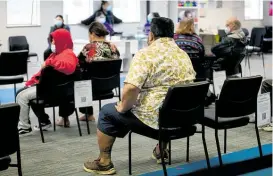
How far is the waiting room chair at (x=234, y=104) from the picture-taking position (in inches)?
149

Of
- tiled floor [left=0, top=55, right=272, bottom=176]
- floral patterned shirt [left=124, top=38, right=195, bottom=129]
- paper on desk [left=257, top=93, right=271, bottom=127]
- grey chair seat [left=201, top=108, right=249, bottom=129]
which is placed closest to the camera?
floral patterned shirt [left=124, top=38, right=195, bottom=129]

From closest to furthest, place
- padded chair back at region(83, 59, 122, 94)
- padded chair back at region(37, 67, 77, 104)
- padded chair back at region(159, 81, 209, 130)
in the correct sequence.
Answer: padded chair back at region(159, 81, 209, 130) → padded chair back at region(37, 67, 77, 104) → padded chair back at region(83, 59, 122, 94)

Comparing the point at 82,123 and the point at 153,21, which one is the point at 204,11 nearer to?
the point at 82,123

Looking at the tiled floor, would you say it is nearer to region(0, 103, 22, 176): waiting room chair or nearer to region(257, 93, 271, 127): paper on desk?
region(257, 93, 271, 127): paper on desk

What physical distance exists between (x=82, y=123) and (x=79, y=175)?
1823 mm

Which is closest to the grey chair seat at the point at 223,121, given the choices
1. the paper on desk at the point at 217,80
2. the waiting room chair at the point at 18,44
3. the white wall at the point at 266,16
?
the paper on desk at the point at 217,80

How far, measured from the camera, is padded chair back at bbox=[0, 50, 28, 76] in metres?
5.96

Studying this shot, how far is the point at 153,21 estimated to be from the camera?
368 centimetres

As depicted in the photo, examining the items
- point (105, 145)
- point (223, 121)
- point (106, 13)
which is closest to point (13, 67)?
point (105, 145)

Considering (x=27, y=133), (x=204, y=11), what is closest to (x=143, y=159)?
(x=27, y=133)

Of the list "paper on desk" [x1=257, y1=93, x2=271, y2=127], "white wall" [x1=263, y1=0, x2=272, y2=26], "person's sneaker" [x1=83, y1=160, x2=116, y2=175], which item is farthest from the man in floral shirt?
"white wall" [x1=263, y1=0, x2=272, y2=26]

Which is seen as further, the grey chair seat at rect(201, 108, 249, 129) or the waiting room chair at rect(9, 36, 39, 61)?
the waiting room chair at rect(9, 36, 39, 61)

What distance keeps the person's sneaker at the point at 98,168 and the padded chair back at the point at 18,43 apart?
21.9 feet

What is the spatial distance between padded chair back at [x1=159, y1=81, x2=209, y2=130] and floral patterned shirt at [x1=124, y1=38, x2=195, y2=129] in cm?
13
